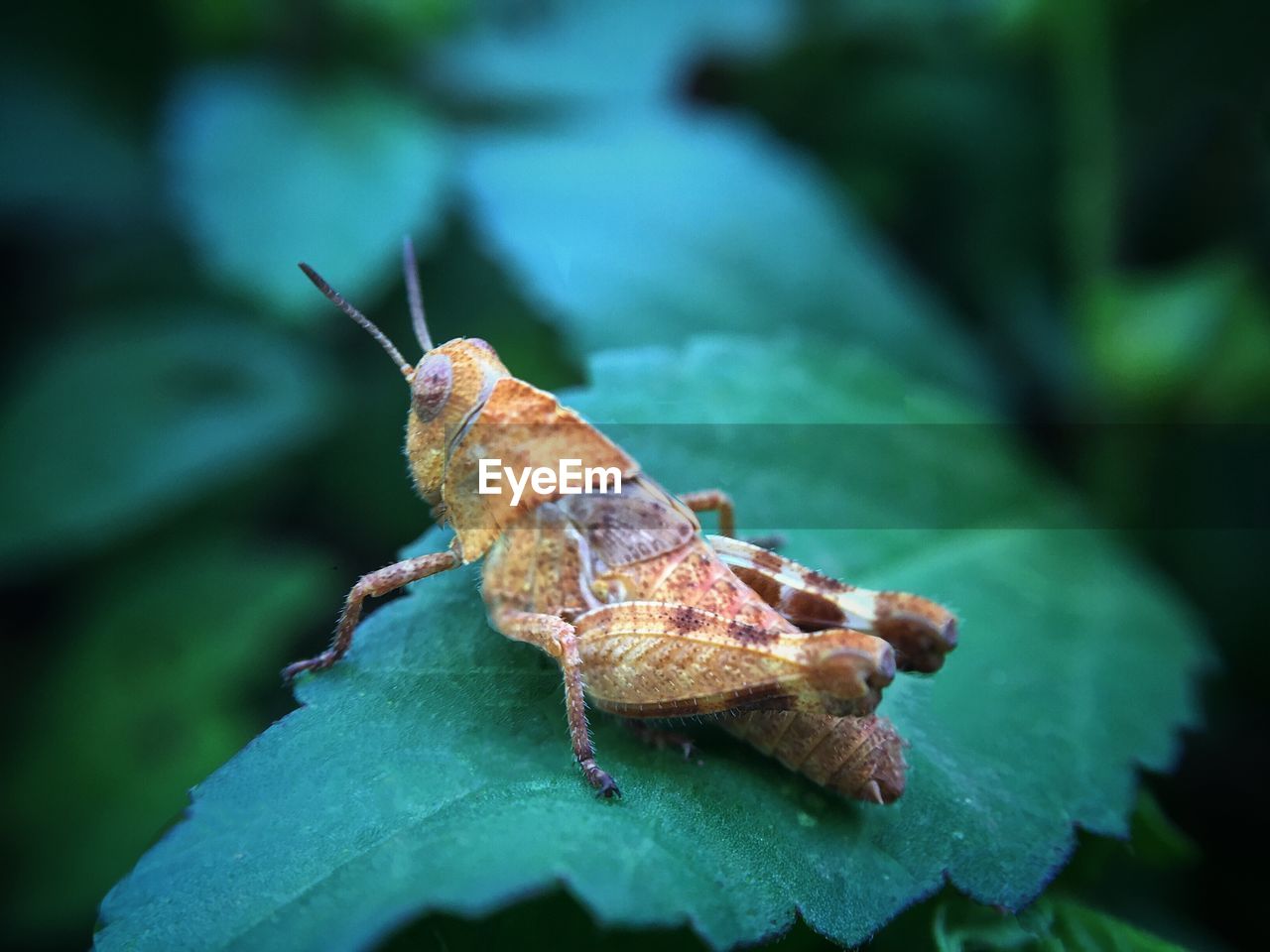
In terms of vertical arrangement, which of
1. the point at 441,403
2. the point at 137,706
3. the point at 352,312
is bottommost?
the point at 137,706

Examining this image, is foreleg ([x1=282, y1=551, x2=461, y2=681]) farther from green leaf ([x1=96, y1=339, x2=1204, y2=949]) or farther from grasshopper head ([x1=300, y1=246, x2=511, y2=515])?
grasshopper head ([x1=300, y1=246, x2=511, y2=515])

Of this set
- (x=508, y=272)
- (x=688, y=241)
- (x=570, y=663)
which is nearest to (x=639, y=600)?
(x=570, y=663)

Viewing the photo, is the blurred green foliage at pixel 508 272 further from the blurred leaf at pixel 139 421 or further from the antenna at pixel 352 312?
the antenna at pixel 352 312

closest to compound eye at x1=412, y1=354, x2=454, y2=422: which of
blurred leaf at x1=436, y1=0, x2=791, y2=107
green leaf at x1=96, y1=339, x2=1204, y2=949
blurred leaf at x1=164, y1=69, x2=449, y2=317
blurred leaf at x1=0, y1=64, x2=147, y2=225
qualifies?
green leaf at x1=96, y1=339, x2=1204, y2=949

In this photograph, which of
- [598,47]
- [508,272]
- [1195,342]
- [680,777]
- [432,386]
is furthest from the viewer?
[598,47]

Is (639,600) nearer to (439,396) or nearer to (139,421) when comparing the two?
(439,396)
